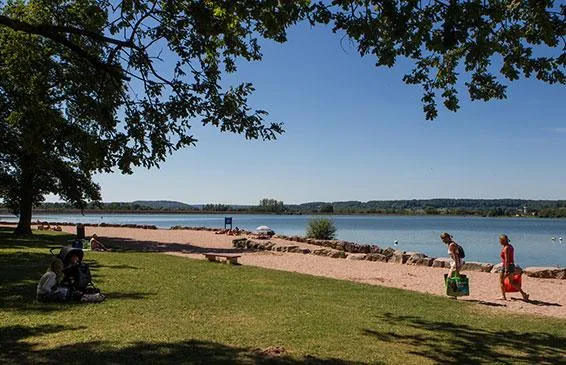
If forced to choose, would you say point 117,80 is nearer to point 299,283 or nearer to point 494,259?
point 299,283

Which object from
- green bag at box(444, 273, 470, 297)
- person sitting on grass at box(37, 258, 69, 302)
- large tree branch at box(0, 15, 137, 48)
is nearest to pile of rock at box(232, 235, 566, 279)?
green bag at box(444, 273, 470, 297)

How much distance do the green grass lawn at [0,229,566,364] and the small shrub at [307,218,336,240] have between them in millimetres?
23680

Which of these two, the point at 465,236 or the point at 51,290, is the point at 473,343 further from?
the point at 465,236

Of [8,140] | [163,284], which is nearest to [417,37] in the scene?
[163,284]

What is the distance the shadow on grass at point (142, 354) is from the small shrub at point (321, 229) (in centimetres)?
3022

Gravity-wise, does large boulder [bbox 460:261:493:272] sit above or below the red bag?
below

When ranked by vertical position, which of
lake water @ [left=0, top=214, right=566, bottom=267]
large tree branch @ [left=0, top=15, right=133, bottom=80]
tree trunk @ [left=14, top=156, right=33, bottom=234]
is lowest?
lake water @ [left=0, top=214, right=566, bottom=267]

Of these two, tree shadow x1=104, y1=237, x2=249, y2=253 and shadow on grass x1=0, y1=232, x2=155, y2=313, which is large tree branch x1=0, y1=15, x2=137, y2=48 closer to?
shadow on grass x1=0, y1=232, x2=155, y2=313

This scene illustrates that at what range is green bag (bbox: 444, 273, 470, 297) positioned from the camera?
40.1ft

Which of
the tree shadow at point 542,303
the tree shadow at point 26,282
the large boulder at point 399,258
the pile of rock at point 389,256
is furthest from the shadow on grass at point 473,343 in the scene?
the large boulder at point 399,258

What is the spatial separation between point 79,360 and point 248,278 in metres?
8.46

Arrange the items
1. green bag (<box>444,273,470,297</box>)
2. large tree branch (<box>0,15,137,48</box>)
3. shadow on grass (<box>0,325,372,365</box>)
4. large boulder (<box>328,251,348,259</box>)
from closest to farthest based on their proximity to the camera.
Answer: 1. shadow on grass (<box>0,325,372,365</box>)
2. large tree branch (<box>0,15,137,48</box>)
3. green bag (<box>444,273,470,297</box>)
4. large boulder (<box>328,251,348,259</box>)

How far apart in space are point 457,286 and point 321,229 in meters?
24.9

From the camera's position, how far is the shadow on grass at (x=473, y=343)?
6.85m
